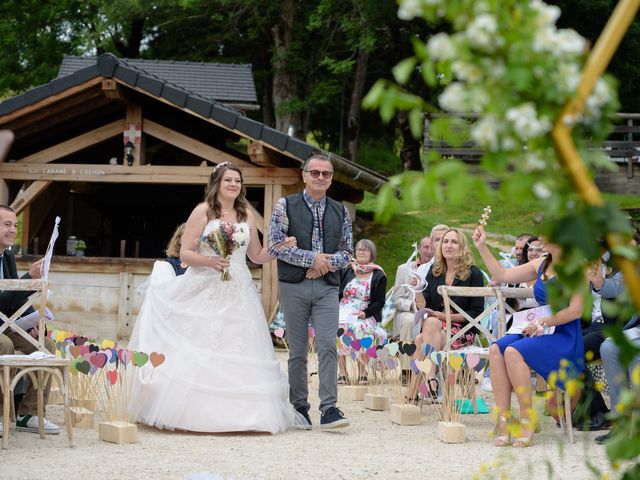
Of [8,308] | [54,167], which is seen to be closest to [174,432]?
[8,308]

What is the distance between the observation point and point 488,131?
6.42 ft

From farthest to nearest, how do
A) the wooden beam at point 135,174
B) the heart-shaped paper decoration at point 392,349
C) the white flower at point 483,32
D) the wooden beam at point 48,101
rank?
the wooden beam at point 135,174 → the wooden beam at point 48,101 → the heart-shaped paper decoration at point 392,349 → the white flower at point 483,32

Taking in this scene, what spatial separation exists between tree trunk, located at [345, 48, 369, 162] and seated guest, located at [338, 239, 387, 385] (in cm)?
1775

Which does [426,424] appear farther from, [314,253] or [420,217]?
[420,217]

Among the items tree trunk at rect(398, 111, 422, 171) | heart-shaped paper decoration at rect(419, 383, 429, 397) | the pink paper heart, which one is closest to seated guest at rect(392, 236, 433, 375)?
heart-shaped paper decoration at rect(419, 383, 429, 397)

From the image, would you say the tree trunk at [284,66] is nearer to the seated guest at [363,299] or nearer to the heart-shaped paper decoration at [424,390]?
the seated guest at [363,299]

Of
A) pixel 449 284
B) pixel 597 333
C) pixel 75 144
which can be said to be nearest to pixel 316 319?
pixel 449 284

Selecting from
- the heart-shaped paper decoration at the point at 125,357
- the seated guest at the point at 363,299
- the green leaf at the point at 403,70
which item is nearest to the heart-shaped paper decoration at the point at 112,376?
the heart-shaped paper decoration at the point at 125,357

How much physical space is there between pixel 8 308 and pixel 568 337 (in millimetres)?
3715

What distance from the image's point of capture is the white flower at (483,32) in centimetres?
193

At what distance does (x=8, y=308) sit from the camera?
22.0 ft

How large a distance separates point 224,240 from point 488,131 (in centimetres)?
527

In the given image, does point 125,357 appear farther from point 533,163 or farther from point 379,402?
point 533,163

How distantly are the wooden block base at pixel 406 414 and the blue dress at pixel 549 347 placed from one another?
3.61 feet
